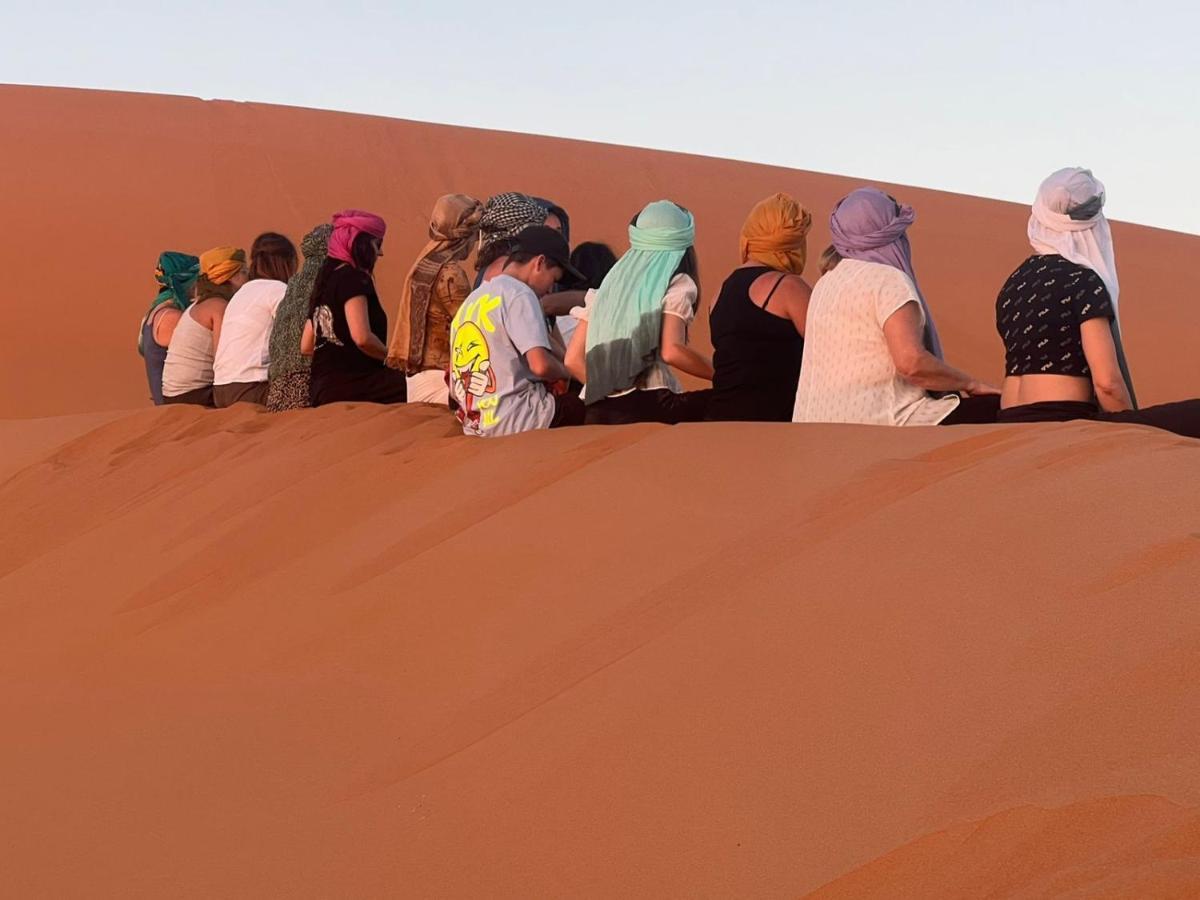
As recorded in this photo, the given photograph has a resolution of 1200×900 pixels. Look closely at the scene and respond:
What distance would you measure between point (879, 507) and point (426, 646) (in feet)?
3.91

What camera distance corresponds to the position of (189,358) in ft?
31.7

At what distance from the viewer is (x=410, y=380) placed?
7.79 meters

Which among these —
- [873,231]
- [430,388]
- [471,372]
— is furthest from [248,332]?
[873,231]

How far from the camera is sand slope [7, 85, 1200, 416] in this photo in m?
21.5

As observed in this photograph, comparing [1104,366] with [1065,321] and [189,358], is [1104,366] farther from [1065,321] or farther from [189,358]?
[189,358]

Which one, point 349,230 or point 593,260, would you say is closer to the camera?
point 349,230

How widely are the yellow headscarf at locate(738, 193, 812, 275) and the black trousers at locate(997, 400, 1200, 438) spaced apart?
101cm

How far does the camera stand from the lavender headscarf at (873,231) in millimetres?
5793

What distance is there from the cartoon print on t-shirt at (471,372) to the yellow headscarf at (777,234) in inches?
42.4

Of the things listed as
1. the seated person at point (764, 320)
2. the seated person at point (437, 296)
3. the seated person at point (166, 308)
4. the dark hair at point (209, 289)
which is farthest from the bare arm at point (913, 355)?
the seated person at point (166, 308)

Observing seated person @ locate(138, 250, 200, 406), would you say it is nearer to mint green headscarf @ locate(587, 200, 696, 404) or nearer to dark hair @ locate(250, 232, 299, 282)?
dark hair @ locate(250, 232, 299, 282)

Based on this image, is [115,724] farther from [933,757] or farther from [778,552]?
[933,757]

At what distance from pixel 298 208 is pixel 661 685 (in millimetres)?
25269

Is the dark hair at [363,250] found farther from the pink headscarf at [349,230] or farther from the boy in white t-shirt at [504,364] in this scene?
the boy in white t-shirt at [504,364]
